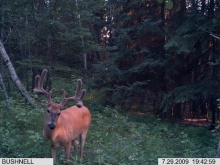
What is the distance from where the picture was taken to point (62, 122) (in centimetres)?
691

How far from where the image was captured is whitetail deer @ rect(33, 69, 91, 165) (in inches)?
258

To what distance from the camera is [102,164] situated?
655 centimetres

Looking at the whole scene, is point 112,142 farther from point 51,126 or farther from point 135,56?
point 135,56

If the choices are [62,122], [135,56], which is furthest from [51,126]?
[135,56]

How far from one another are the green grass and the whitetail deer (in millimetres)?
266

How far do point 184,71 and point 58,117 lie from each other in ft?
27.3

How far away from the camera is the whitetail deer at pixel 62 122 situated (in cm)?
655

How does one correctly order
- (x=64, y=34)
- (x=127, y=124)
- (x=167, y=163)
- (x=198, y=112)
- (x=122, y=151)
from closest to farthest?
1. (x=167, y=163)
2. (x=122, y=151)
3. (x=127, y=124)
4. (x=64, y=34)
5. (x=198, y=112)

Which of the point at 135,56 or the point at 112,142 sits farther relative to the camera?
the point at 135,56

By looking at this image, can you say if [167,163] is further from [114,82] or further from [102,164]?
[114,82]

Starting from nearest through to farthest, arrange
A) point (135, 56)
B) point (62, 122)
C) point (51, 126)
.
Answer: point (51, 126)
point (62, 122)
point (135, 56)

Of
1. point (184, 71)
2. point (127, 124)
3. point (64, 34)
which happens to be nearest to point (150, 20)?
point (184, 71)

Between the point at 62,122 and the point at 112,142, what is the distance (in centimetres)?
196

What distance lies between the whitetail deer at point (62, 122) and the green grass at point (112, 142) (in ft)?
0.87
